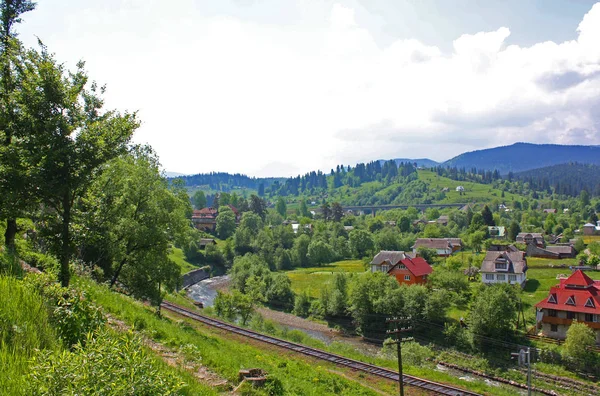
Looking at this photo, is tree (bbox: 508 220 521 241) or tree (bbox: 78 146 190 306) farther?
tree (bbox: 508 220 521 241)

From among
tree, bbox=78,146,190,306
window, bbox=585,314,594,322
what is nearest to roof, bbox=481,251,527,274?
window, bbox=585,314,594,322

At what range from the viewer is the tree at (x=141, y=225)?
25094 mm

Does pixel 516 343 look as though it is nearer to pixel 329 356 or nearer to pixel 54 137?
pixel 329 356

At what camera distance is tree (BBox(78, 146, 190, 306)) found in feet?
82.3

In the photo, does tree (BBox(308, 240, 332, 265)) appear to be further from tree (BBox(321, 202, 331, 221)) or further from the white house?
tree (BBox(321, 202, 331, 221))

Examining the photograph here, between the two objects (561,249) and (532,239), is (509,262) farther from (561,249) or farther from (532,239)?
(532,239)

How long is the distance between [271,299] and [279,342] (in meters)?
36.9

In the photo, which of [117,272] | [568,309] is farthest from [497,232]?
[117,272]

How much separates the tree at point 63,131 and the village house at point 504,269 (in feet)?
210

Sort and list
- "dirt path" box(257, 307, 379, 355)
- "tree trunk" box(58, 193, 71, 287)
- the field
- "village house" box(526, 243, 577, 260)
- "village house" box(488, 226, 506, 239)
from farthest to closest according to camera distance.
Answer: "village house" box(488, 226, 506, 239), "village house" box(526, 243, 577, 260), the field, "dirt path" box(257, 307, 379, 355), "tree trunk" box(58, 193, 71, 287)

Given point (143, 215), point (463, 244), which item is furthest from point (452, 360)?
point (463, 244)

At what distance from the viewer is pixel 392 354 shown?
1615 inches

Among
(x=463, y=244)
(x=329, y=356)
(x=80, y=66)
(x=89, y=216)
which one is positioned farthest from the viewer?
(x=463, y=244)

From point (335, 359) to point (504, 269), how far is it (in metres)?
44.8
